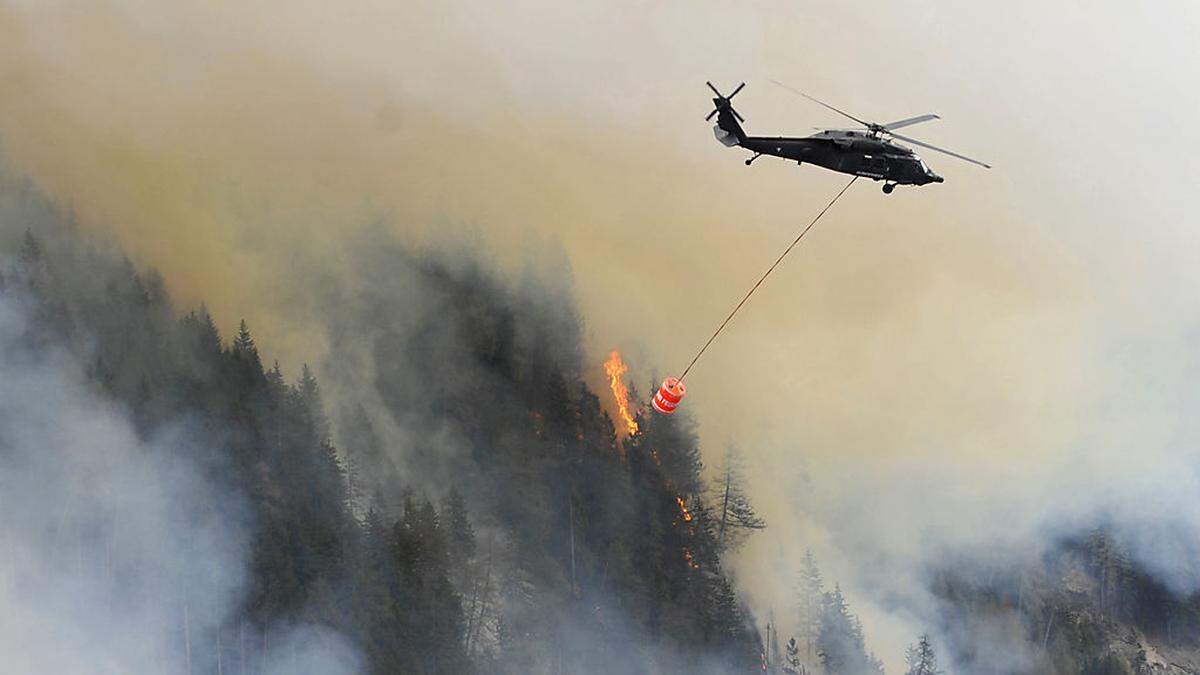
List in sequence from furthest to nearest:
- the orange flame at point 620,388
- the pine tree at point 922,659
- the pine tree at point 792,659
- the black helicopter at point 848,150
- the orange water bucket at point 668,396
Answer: the orange flame at point 620,388 → the pine tree at point 922,659 → the pine tree at point 792,659 → the orange water bucket at point 668,396 → the black helicopter at point 848,150

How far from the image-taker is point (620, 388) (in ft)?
99.9

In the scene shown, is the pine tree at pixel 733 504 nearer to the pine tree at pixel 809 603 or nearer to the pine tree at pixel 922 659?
the pine tree at pixel 809 603

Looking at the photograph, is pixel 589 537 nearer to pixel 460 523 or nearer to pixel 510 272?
pixel 460 523

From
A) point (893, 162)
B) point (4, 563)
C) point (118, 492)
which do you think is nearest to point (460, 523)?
point (118, 492)

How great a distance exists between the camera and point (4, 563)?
27.0 meters

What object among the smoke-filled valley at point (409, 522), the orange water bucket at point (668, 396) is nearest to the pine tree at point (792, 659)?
the smoke-filled valley at point (409, 522)

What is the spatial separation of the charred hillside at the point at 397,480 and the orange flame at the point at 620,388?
40 centimetres

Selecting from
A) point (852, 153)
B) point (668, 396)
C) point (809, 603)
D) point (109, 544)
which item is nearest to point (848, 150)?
point (852, 153)

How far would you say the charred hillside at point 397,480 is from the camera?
27781mm

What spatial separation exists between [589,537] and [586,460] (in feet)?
5.25

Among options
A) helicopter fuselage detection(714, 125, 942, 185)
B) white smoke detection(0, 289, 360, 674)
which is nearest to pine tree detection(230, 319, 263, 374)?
white smoke detection(0, 289, 360, 674)

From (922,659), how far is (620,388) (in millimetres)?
8541

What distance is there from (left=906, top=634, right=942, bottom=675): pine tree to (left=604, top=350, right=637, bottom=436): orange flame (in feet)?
24.6

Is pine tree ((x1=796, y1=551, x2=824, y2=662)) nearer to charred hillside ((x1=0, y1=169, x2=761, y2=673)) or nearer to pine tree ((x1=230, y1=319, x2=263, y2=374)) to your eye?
charred hillside ((x1=0, y1=169, x2=761, y2=673))
